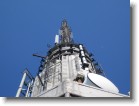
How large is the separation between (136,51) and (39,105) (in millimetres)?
1934

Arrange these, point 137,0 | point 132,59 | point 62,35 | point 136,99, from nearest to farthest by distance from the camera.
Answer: point 136,99
point 132,59
point 137,0
point 62,35

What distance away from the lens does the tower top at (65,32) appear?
2397 cm

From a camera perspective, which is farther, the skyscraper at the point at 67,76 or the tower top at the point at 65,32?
the tower top at the point at 65,32

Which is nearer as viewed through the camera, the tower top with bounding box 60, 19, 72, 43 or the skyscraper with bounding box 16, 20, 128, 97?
the skyscraper with bounding box 16, 20, 128, 97

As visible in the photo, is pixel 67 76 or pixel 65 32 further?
pixel 65 32

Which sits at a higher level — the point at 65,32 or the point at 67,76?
Result: the point at 65,32

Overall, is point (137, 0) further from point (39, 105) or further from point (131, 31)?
point (39, 105)

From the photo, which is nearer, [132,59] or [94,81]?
[132,59]

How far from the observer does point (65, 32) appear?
82.4 feet

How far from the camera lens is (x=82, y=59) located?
58.8 ft

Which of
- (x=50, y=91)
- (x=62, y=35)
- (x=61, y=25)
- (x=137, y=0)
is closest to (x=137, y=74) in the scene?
(x=137, y=0)

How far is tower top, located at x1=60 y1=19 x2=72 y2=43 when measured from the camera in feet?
78.6

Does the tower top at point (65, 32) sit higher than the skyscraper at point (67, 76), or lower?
higher

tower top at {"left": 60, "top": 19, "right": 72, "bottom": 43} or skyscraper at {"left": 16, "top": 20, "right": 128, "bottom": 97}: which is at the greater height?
tower top at {"left": 60, "top": 19, "right": 72, "bottom": 43}
